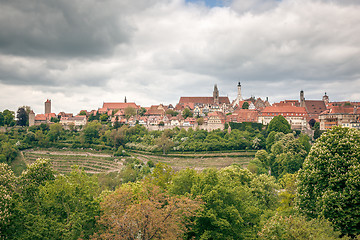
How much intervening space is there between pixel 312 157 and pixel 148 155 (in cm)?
4863

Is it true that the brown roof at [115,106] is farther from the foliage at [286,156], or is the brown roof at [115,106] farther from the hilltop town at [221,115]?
the foliage at [286,156]

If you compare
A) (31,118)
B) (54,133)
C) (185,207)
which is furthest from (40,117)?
(185,207)

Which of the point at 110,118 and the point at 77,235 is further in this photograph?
the point at 110,118

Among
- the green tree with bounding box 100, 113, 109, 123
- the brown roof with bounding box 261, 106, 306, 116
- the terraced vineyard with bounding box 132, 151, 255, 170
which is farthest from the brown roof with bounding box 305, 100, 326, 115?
the green tree with bounding box 100, 113, 109, 123

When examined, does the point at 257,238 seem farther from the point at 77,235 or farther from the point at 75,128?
the point at 75,128

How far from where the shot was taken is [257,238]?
51.9 ft

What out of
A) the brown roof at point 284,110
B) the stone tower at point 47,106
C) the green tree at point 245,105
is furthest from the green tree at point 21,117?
the brown roof at point 284,110

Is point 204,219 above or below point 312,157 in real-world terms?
below

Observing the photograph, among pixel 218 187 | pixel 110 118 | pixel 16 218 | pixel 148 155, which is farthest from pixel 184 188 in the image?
pixel 110 118

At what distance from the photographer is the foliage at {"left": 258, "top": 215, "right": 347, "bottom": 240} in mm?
12523

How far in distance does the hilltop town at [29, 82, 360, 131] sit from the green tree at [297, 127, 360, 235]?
1681 inches

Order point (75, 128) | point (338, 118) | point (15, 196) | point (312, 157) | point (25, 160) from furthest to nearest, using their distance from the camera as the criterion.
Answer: point (75, 128), point (25, 160), point (338, 118), point (312, 157), point (15, 196)

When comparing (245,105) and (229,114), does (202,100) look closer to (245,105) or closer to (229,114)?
(245,105)

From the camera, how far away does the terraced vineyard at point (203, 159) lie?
2116 inches
